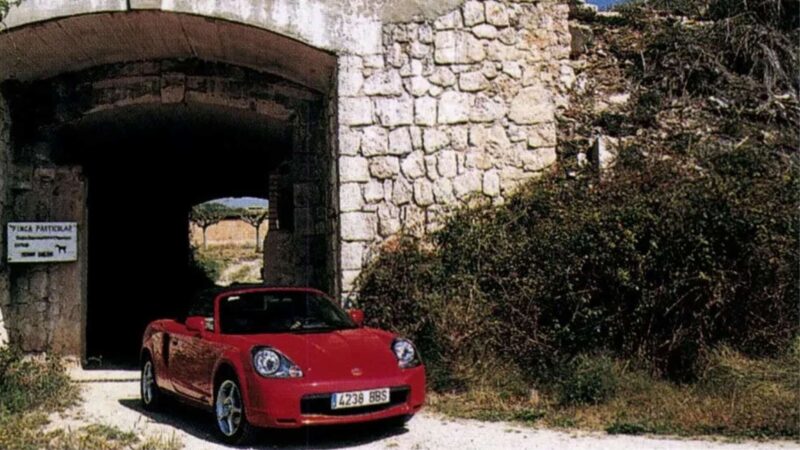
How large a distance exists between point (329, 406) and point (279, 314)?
4.51 ft

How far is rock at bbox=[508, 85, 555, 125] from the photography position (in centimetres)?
980

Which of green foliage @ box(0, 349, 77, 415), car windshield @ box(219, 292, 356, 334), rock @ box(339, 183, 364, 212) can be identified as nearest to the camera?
car windshield @ box(219, 292, 356, 334)

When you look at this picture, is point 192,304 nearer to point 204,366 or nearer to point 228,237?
point 204,366

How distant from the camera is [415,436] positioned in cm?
658

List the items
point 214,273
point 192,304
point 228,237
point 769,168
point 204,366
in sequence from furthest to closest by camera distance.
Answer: point 228,237 → point 214,273 → point 769,168 → point 192,304 → point 204,366

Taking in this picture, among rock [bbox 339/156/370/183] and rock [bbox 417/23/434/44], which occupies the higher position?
rock [bbox 417/23/434/44]

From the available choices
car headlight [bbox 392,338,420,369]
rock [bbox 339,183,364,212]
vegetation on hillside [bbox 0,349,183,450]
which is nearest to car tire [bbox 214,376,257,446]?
vegetation on hillside [bbox 0,349,183,450]

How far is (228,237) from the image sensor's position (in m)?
31.9

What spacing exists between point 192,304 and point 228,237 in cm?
2448

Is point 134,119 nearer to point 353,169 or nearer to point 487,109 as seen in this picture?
point 353,169

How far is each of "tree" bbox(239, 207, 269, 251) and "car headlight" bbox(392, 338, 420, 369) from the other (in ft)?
77.1

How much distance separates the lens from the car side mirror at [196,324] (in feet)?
23.2

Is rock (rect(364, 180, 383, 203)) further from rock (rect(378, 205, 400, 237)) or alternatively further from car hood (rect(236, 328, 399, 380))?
car hood (rect(236, 328, 399, 380))

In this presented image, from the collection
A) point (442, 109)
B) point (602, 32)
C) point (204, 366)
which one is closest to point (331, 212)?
point (442, 109)
